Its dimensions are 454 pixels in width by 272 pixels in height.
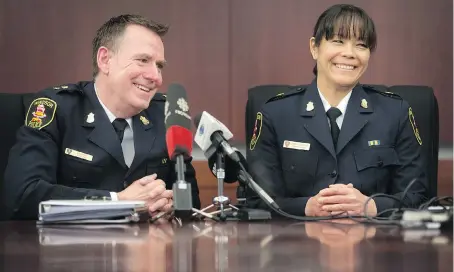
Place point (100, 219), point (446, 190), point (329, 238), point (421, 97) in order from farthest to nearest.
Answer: point (446, 190) → point (421, 97) → point (100, 219) → point (329, 238)

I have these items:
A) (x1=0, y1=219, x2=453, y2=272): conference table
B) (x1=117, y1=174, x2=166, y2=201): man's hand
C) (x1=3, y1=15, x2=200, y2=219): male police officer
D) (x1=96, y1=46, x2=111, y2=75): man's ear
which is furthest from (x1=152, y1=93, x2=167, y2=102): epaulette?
(x1=0, y1=219, x2=453, y2=272): conference table

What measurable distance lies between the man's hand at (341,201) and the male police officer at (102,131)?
46 cm

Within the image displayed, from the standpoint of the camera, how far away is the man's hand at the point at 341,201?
7.43 ft

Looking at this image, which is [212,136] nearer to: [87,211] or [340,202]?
[87,211]

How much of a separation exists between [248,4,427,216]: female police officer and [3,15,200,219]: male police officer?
0.29m

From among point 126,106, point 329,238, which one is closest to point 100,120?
point 126,106

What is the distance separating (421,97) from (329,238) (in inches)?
47.3

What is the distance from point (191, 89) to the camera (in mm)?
3602

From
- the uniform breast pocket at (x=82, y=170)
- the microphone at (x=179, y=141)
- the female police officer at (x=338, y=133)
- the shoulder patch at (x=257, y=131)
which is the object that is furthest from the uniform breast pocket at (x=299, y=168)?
the microphone at (x=179, y=141)

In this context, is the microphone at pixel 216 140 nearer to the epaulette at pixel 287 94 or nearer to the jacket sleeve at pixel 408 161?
the jacket sleeve at pixel 408 161

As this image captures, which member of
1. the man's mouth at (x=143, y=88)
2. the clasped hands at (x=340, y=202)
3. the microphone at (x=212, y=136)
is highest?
the man's mouth at (x=143, y=88)

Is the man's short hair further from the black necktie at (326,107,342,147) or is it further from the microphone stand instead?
the microphone stand

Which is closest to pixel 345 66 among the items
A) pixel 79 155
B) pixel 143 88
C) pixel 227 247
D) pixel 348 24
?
pixel 348 24

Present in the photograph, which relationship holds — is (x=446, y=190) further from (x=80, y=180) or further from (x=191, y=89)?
(x=80, y=180)
